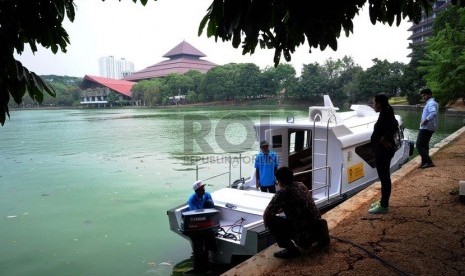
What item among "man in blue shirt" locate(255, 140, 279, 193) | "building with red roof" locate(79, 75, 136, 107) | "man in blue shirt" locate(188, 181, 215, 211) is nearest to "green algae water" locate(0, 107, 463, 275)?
"man in blue shirt" locate(188, 181, 215, 211)

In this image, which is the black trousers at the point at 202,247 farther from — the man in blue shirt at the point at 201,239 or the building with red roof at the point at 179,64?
the building with red roof at the point at 179,64

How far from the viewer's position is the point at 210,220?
5395 millimetres

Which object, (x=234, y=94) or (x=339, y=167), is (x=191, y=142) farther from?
(x=234, y=94)

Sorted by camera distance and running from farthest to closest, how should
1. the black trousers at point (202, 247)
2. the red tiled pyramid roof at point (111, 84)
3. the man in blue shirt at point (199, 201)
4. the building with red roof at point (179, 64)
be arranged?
the building with red roof at point (179, 64) → the red tiled pyramid roof at point (111, 84) → the man in blue shirt at point (199, 201) → the black trousers at point (202, 247)

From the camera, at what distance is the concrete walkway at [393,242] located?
384 centimetres

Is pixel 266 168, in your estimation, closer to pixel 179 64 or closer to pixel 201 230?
pixel 201 230

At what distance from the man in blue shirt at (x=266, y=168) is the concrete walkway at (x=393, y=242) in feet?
4.94

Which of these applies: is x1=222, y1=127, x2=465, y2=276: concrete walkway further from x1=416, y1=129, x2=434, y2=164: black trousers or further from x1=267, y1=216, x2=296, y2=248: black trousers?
x1=416, y1=129, x2=434, y2=164: black trousers

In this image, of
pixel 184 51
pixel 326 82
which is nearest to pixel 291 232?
pixel 326 82

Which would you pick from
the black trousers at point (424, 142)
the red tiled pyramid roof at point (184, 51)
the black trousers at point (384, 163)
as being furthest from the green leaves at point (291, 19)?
the red tiled pyramid roof at point (184, 51)

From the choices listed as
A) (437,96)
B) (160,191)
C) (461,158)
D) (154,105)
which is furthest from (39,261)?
(154,105)

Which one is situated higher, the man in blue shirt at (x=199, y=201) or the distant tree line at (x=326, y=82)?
the distant tree line at (x=326, y=82)

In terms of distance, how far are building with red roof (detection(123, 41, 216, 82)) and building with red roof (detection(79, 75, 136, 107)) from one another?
832 cm

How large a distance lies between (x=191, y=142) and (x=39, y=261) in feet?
59.6
